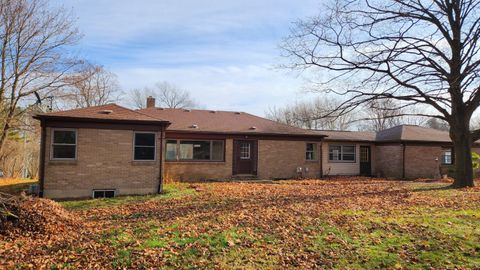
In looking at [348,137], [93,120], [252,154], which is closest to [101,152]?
[93,120]

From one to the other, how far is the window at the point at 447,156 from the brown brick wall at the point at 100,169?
22.0m

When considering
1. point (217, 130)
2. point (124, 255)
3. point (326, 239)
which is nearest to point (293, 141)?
point (217, 130)

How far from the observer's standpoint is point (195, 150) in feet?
70.3

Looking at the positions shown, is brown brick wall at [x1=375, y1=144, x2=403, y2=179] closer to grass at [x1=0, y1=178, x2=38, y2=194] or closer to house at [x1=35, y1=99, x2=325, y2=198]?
house at [x1=35, y1=99, x2=325, y2=198]

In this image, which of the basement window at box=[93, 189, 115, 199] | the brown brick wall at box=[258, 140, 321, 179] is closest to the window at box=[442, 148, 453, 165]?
the brown brick wall at box=[258, 140, 321, 179]

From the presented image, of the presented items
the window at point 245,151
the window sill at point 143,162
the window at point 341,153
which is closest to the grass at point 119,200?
the window sill at point 143,162

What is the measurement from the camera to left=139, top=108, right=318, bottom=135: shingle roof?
71.3 ft

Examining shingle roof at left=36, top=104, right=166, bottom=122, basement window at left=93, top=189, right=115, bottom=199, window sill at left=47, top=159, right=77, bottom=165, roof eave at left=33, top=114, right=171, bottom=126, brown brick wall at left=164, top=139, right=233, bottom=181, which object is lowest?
basement window at left=93, top=189, right=115, bottom=199

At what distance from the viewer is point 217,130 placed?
21562 mm

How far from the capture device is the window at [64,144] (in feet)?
48.3

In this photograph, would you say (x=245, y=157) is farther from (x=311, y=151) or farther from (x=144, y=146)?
(x=144, y=146)

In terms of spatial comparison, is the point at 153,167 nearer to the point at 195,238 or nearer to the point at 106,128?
the point at 106,128

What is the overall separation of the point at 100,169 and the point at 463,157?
53.8 ft

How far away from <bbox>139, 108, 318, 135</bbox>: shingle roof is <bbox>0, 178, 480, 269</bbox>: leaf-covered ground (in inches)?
392
